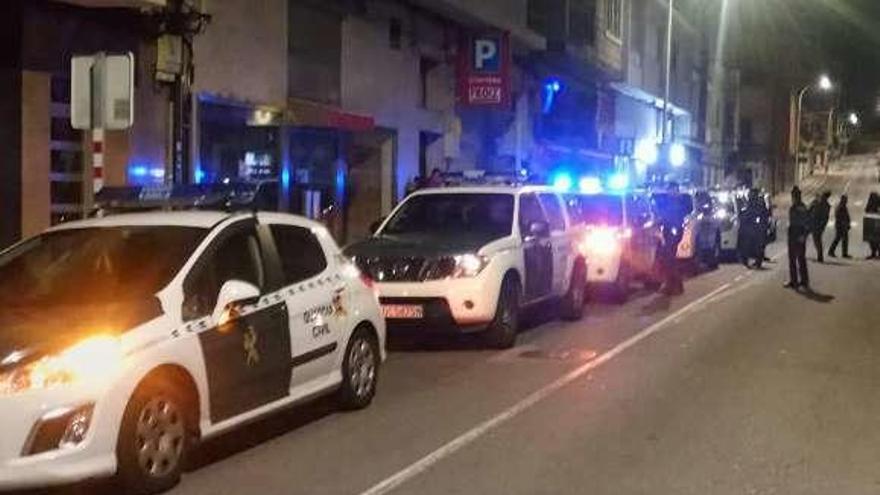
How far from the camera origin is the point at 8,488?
20.2ft

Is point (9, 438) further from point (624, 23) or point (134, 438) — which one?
point (624, 23)

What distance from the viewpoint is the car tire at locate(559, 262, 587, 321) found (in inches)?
616

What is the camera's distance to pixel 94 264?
7770 millimetres

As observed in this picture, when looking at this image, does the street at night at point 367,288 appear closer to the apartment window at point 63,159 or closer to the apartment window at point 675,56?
the apartment window at point 63,159

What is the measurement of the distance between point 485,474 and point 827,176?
97.4m

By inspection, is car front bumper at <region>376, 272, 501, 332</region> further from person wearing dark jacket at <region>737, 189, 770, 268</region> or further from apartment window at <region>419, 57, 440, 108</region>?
person wearing dark jacket at <region>737, 189, 770, 268</region>

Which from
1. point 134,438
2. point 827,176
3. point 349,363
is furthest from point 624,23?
point 827,176

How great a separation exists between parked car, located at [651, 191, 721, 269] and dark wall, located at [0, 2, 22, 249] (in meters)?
11.4

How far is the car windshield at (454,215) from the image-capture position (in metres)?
13.7

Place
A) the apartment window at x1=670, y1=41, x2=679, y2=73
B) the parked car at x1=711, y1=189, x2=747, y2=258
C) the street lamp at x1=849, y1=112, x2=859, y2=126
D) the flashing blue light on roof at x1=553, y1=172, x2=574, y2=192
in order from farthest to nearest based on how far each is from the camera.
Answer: the street lamp at x1=849, y1=112, x2=859, y2=126 < the apartment window at x1=670, y1=41, x2=679, y2=73 < the parked car at x1=711, y1=189, x2=747, y2=258 < the flashing blue light on roof at x1=553, y1=172, x2=574, y2=192

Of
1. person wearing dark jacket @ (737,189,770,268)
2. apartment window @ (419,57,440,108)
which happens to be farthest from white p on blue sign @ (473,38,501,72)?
person wearing dark jacket @ (737,189,770,268)

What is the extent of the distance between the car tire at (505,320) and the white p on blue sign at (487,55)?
1406 centimetres

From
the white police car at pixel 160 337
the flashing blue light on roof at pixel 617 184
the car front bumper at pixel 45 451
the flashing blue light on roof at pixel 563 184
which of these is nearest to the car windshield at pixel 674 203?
the flashing blue light on roof at pixel 617 184

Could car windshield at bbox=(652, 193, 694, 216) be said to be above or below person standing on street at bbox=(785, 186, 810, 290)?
above
